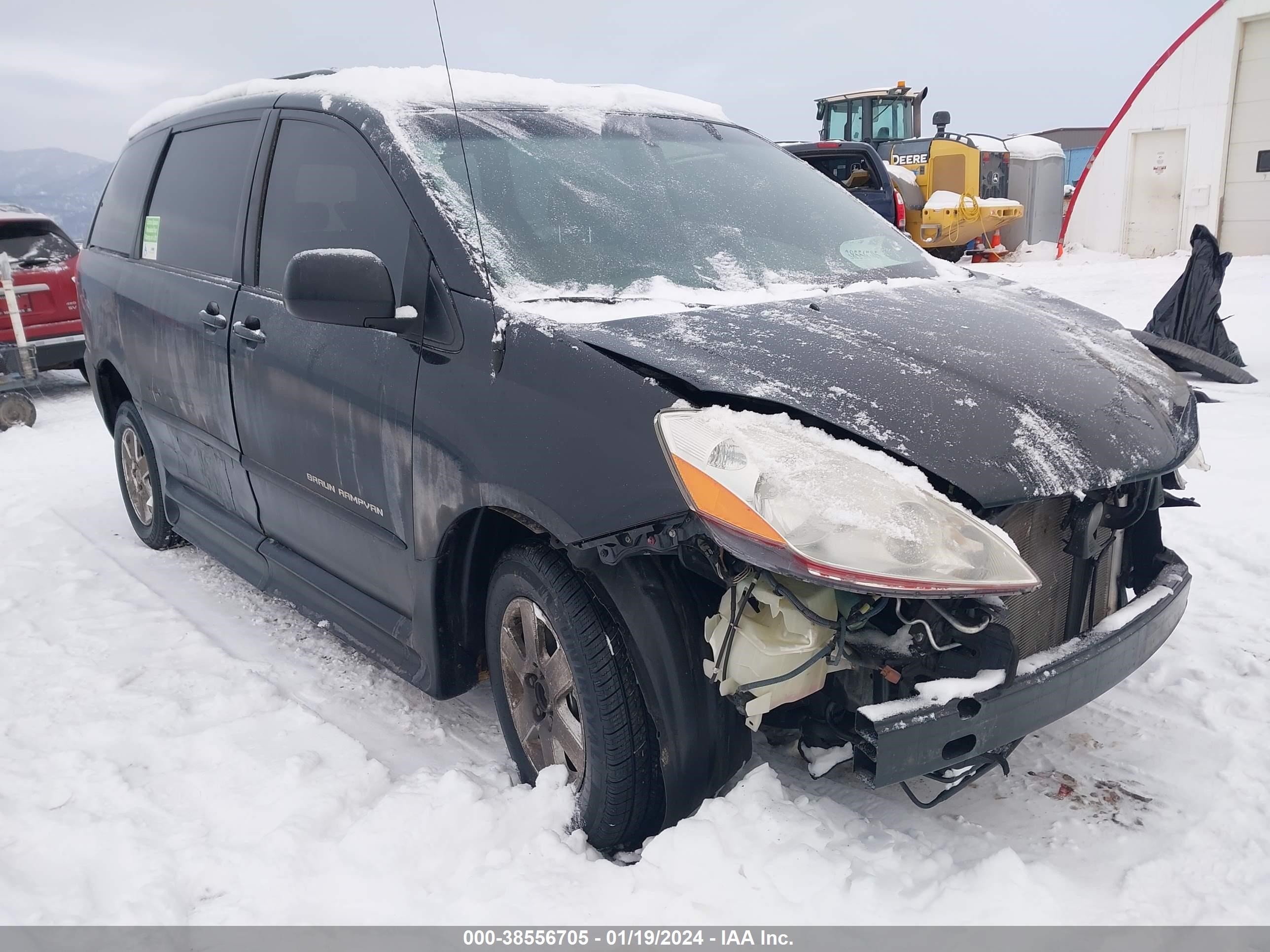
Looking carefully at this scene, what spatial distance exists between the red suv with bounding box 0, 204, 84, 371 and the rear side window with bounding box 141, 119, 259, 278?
529 centimetres

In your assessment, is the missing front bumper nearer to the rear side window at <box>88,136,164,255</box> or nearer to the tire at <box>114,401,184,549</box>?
the tire at <box>114,401,184,549</box>

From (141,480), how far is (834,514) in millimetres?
4179

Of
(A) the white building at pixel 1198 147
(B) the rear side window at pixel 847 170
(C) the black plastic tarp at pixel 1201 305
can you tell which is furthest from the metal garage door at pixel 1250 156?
(C) the black plastic tarp at pixel 1201 305

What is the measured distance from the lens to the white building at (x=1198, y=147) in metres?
14.2

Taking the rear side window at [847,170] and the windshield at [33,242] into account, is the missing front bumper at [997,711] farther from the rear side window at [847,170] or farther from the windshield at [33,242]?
the rear side window at [847,170]

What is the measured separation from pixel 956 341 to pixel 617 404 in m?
0.93

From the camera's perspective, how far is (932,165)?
1778cm

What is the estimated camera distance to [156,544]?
189 inches

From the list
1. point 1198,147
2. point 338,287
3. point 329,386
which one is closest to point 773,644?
point 338,287

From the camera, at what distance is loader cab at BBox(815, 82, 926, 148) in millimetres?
19359

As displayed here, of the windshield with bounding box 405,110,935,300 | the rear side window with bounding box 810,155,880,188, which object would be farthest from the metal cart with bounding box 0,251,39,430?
the rear side window with bounding box 810,155,880,188

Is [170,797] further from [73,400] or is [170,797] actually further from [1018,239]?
[1018,239]

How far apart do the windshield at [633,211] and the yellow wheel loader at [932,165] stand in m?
13.1
